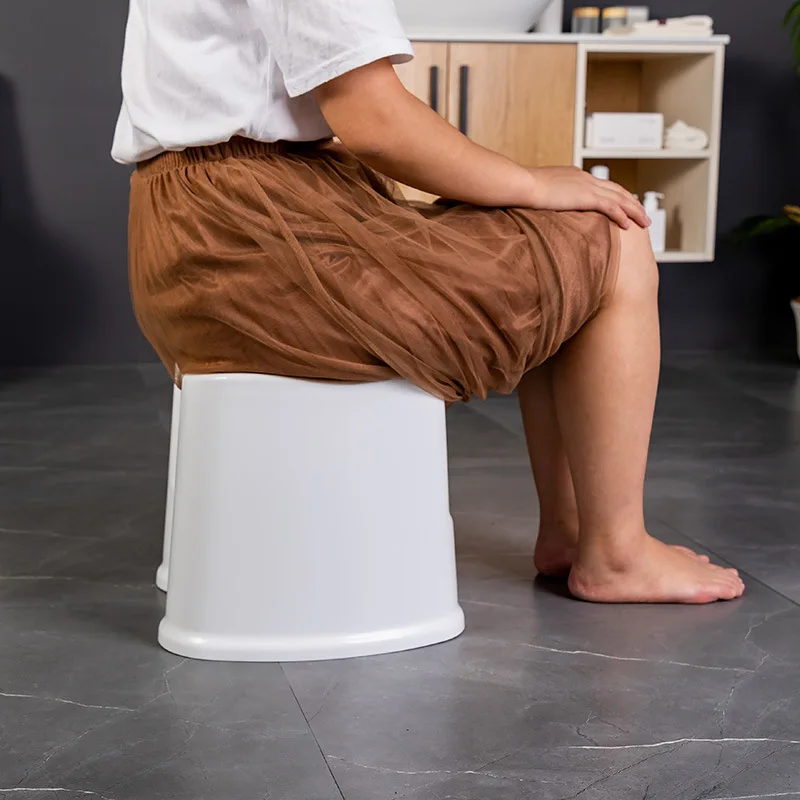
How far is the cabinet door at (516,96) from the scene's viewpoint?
10.3 feet

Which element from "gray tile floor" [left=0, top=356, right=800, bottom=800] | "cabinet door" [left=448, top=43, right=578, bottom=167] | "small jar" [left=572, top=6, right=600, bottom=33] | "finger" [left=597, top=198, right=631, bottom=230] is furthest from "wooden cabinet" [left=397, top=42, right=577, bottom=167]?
"finger" [left=597, top=198, right=631, bottom=230]

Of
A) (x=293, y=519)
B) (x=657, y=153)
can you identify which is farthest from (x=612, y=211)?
(x=657, y=153)

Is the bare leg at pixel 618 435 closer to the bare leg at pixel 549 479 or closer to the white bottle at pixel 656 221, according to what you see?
the bare leg at pixel 549 479

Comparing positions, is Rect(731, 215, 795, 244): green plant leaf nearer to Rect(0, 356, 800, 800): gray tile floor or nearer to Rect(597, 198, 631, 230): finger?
Rect(0, 356, 800, 800): gray tile floor

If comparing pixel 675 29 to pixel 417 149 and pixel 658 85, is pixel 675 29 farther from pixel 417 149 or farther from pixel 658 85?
pixel 417 149

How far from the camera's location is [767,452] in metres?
2.35

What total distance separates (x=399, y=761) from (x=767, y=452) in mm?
1535

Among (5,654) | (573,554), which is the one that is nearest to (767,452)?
(573,554)

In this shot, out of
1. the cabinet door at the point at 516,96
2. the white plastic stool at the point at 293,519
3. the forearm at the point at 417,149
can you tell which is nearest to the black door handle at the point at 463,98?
the cabinet door at the point at 516,96

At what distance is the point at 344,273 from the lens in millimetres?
1227

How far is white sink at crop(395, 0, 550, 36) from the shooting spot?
3.05 meters

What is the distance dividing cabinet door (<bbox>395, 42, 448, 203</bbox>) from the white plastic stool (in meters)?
1.95

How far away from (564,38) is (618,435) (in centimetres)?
210

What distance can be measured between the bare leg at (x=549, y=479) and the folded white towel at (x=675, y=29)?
2.07 meters
